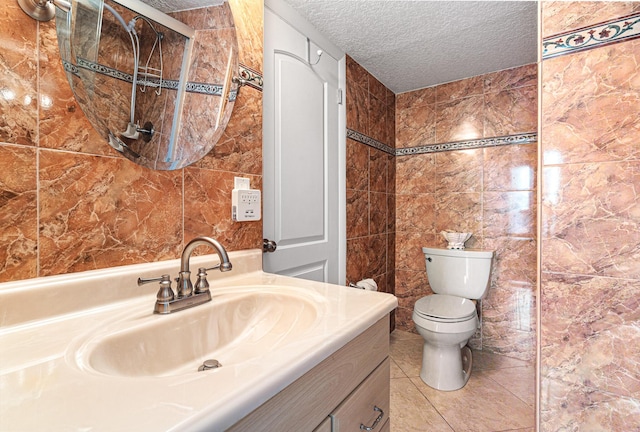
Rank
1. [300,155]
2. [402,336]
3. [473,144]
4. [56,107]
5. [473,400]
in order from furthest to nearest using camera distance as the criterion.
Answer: [402,336], [473,144], [473,400], [300,155], [56,107]

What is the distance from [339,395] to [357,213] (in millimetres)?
1480

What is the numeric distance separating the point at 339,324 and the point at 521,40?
2.07m

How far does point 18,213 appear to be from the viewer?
614 millimetres

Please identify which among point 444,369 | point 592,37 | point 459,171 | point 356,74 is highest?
point 356,74

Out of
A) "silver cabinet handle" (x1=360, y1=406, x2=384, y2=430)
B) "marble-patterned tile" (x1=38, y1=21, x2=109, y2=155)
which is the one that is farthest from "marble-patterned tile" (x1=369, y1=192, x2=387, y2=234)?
"marble-patterned tile" (x1=38, y1=21, x2=109, y2=155)

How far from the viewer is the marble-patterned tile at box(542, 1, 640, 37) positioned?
1.02 metres

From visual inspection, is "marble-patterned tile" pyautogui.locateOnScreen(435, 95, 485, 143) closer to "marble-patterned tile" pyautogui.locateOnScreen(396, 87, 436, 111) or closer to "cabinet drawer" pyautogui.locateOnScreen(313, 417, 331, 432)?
"marble-patterned tile" pyautogui.locateOnScreen(396, 87, 436, 111)

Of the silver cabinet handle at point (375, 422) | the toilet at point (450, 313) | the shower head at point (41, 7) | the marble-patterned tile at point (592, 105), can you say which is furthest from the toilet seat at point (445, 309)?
the shower head at point (41, 7)

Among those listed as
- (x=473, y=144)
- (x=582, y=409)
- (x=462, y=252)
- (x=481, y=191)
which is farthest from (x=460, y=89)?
(x=582, y=409)

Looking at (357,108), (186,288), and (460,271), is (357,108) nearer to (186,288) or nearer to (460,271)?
(460,271)

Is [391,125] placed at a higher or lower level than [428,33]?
lower

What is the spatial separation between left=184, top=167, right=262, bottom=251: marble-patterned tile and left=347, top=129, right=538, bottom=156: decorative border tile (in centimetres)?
110

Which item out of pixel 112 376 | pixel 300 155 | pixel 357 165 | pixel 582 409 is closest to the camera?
pixel 112 376

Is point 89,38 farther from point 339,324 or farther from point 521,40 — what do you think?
point 521,40
